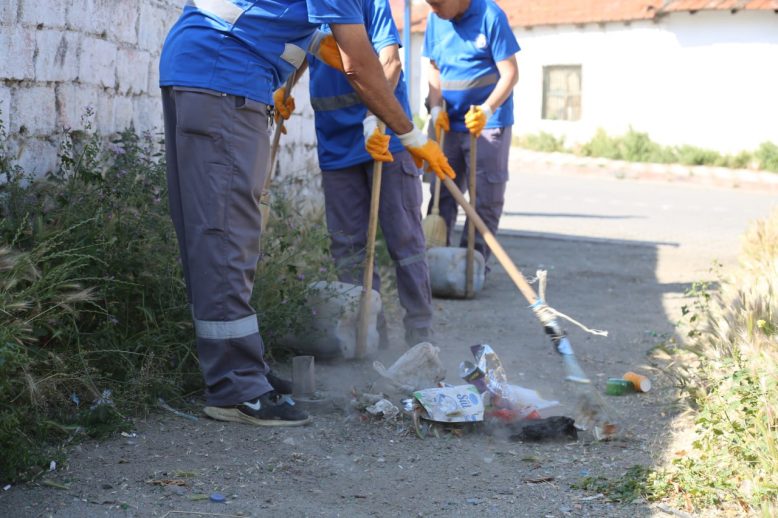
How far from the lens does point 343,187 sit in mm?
4992

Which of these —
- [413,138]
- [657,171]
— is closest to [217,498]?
[413,138]

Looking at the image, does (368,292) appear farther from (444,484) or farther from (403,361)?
(444,484)

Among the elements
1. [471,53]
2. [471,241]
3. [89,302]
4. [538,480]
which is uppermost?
[471,53]

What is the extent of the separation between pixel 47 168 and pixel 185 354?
1111 mm

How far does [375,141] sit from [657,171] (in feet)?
48.6

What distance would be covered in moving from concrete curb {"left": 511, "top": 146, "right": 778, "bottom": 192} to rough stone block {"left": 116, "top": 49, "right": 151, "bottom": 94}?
13.5 metres

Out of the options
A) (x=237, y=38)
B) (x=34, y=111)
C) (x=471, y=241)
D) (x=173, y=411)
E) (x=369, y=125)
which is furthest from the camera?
(x=471, y=241)

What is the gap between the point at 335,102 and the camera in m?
4.85

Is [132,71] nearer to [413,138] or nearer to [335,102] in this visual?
[335,102]

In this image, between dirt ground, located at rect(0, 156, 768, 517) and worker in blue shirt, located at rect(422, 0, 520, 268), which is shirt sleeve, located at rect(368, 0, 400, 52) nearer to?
dirt ground, located at rect(0, 156, 768, 517)

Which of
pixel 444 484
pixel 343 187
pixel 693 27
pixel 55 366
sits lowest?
pixel 444 484

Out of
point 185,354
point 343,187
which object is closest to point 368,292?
point 343,187

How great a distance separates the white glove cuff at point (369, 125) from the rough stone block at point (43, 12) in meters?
1.39

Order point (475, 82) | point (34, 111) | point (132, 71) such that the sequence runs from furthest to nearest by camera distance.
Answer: point (475, 82)
point (132, 71)
point (34, 111)
